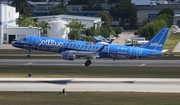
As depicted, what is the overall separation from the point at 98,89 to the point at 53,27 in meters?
80.8

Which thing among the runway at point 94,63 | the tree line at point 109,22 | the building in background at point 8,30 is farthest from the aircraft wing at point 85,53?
the building in background at point 8,30

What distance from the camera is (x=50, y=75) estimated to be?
4844 cm

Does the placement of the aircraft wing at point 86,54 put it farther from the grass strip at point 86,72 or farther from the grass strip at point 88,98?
the grass strip at point 88,98

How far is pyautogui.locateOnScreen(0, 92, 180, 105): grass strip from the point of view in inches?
1294

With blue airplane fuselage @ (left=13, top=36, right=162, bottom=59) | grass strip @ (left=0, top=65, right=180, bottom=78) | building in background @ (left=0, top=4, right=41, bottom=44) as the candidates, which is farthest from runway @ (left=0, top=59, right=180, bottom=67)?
building in background @ (left=0, top=4, right=41, bottom=44)

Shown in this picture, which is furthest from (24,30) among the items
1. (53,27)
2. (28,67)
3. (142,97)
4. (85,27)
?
(142,97)

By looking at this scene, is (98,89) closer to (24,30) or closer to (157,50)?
(157,50)

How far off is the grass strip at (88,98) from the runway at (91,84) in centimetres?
208

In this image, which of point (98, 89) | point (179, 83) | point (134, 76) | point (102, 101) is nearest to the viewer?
point (102, 101)

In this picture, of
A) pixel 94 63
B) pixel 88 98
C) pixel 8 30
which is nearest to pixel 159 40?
pixel 94 63

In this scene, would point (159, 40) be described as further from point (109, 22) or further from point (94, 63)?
point (109, 22)

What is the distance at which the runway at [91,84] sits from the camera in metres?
39.2

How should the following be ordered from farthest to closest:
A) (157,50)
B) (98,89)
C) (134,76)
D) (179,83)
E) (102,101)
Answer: (157,50), (134,76), (179,83), (98,89), (102,101)

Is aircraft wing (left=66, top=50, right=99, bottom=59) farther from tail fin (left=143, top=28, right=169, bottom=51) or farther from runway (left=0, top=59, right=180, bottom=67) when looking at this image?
tail fin (left=143, top=28, right=169, bottom=51)
